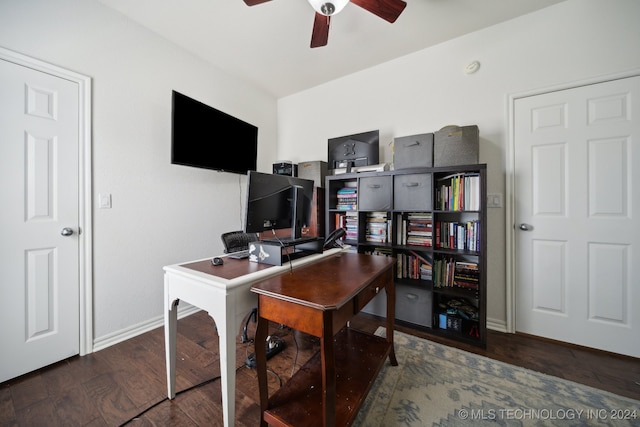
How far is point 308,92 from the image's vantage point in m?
3.22

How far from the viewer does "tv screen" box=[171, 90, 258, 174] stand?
6.84 feet

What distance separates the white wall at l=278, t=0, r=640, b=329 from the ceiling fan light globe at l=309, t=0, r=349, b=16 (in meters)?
1.30

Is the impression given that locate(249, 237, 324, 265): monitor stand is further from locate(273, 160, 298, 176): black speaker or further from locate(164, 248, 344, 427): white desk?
locate(273, 160, 298, 176): black speaker

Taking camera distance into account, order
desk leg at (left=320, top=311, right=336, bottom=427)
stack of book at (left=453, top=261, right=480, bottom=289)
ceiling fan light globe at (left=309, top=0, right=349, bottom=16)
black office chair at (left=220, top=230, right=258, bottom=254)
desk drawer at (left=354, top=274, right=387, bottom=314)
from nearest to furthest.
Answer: desk leg at (left=320, top=311, right=336, bottom=427), desk drawer at (left=354, top=274, right=387, bottom=314), ceiling fan light globe at (left=309, top=0, right=349, bottom=16), stack of book at (left=453, top=261, right=480, bottom=289), black office chair at (left=220, top=230, right=258, bottom=254)

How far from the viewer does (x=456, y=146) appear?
75.7 inches

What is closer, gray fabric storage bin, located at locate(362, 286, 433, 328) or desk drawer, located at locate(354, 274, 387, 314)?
desk drawer, located at locate(354, 274, 387, 314)

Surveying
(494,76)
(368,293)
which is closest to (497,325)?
(368,293)

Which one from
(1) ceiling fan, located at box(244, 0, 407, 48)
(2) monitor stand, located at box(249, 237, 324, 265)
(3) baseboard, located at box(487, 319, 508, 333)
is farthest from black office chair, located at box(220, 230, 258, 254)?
(3) baseboard, located at box(487, 319, 508, 333)

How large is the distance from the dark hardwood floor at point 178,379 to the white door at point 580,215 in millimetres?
203

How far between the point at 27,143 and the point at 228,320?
1.93 meters

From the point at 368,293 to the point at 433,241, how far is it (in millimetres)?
1098

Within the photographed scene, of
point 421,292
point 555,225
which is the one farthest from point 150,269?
point 555,225

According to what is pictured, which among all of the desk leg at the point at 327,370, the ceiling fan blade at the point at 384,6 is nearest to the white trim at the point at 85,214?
the desk leg at the point at 327,370

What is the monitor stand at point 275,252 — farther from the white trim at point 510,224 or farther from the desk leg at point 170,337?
the white trim at point 510,224
